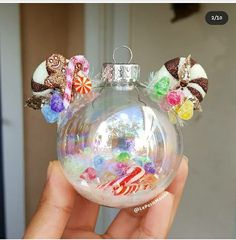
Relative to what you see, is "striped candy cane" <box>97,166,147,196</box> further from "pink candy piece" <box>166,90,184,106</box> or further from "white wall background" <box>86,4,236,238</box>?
"white wall background" <box>86,4,236,238</box>

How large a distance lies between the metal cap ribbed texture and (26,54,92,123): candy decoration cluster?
0.03 metres

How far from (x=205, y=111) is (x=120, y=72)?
0.33 meters

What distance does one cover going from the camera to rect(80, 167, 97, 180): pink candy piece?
1.86 ft

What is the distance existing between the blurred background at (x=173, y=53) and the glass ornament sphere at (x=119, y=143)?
166 millimetres

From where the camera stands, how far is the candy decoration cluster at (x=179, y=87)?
0.58 m

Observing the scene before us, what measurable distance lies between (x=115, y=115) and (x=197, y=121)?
342 mm

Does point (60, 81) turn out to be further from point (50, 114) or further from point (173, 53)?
point (173, 53)

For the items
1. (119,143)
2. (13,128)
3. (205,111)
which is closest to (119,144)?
(119,143)

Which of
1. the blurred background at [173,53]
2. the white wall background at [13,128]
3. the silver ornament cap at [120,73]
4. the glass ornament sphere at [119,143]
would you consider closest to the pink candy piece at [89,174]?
the glass ornament sphere at [119,143]

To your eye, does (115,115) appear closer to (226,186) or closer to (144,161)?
(144,161)

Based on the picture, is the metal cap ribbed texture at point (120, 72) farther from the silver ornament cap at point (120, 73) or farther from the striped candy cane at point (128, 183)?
the striped candy cane at point (128, 183)

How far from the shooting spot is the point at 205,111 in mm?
862

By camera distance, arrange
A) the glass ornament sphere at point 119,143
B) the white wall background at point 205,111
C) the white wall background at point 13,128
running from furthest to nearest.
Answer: the white wall background at point 13,128 → the white wall background at point 205,111 → the glass ornament sphere at point 119,143

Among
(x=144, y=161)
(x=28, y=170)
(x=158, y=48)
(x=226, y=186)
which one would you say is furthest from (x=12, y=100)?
(x=144, y=161)
